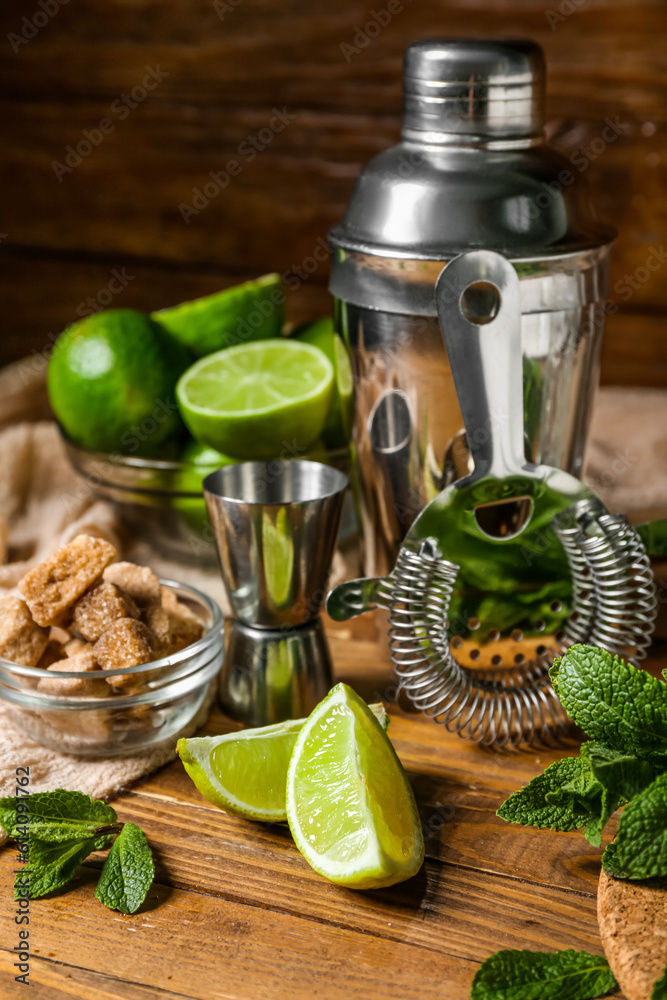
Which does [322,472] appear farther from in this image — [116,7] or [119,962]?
[116,7]

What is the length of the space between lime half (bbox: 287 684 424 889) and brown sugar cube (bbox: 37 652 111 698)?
152mm

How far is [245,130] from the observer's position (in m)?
1.40

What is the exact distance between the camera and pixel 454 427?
0.81m

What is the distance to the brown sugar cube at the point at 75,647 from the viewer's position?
2.44ft

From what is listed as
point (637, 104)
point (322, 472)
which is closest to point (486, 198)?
point (322, 472)

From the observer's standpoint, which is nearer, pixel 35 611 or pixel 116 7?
pixel 35 611

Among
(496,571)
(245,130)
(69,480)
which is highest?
(245,130)

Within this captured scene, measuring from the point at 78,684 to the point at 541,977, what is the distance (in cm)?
36

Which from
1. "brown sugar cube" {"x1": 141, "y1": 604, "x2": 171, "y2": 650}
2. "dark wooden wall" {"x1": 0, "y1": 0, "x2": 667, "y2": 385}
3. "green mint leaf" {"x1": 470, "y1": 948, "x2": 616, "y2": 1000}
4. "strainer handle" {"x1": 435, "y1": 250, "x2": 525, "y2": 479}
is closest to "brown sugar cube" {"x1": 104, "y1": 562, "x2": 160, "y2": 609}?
"brown sugar cube" {"x1": 141, "y1": 604, "x2": 171, "y2": 650}

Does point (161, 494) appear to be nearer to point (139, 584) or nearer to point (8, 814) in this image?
point (139, 584)

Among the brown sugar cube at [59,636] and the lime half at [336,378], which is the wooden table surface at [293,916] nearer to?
the brown sugar cube at [59,636]

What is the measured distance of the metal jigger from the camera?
75cm

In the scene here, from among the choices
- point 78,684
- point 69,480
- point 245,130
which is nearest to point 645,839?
point 78,684

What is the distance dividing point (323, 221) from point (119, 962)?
3.58ft
